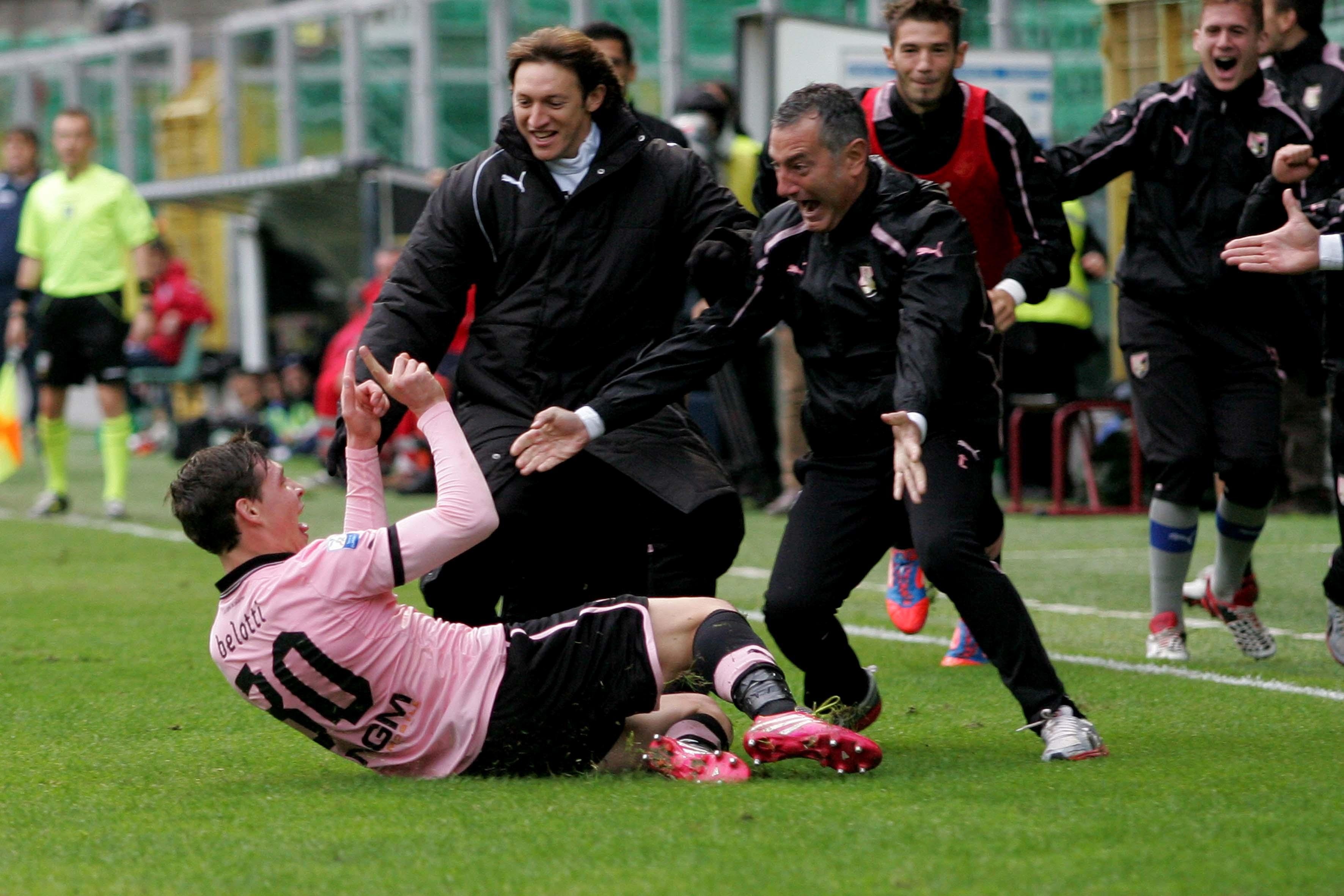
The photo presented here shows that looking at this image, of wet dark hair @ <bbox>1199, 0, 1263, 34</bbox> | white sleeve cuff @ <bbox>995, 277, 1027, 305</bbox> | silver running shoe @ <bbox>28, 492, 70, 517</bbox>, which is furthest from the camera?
silver running shoe @ <bbox>28, 492, 70, 517</bbox>

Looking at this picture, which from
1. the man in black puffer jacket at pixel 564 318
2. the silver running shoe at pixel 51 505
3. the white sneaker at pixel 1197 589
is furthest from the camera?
the silver running shoe at pixel 51 505

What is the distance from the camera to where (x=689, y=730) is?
16.0ft

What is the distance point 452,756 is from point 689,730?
1.89ft

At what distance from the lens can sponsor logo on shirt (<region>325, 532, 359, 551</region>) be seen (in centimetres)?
457

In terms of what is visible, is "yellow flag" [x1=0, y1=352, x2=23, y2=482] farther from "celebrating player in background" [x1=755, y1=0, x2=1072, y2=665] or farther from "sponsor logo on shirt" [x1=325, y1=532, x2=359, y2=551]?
"sponsor logo on shirt" [x1=325, y1=532, x2=359, y2=551]

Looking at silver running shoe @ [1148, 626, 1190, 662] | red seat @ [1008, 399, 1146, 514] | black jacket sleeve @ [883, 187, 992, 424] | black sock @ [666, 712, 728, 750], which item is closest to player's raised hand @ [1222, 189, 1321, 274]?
black jacket sleeve @ [883, 187, 992, 424]

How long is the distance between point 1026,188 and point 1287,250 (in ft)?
3.26

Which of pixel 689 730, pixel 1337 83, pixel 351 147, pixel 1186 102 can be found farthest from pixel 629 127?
pixel 351 147

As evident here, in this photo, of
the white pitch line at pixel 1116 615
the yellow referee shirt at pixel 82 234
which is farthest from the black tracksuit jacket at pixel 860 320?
the yellow referee shirt at pixel 82 234

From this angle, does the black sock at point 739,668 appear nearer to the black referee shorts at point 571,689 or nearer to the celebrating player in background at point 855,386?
the black referee shorts at point 571,689

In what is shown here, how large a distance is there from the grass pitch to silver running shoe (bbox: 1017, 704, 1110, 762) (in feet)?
0.18

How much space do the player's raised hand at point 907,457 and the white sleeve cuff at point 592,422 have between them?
79cm

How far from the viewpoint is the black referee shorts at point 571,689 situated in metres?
4.75

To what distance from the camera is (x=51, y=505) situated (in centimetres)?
1323
